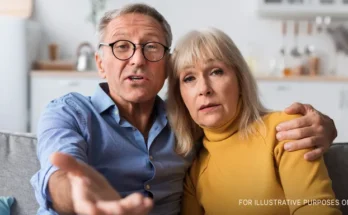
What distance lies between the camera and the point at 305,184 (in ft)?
3.89

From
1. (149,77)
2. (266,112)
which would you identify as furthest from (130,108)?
(266,112)

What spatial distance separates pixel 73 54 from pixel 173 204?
3.47 meters

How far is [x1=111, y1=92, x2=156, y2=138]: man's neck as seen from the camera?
1428mm

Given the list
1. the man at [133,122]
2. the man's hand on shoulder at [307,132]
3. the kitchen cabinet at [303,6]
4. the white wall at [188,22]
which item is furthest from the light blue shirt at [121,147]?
the white wall at [188,22]

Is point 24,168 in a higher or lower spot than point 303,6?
lower

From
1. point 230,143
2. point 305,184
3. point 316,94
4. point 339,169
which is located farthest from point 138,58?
point 316,94

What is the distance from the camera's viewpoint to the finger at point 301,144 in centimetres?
122

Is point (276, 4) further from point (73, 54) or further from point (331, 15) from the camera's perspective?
point (73, 54)

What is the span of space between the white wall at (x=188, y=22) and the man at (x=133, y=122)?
317 cm

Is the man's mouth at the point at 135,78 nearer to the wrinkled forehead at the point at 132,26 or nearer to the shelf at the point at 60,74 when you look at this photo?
the wrinkled forehead at the point at 132,26

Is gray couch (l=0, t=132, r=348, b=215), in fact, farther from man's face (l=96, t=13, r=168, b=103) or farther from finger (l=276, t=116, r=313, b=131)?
man's face (l=96, t=13, r=168, b=103)

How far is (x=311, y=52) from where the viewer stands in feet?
14.9

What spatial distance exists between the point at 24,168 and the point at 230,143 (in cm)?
63

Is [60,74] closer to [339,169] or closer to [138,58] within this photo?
[138,58]
